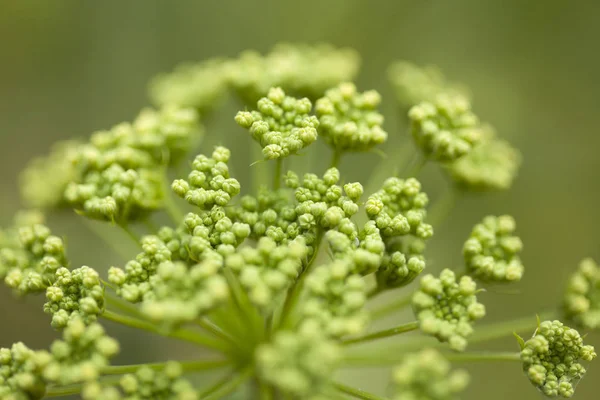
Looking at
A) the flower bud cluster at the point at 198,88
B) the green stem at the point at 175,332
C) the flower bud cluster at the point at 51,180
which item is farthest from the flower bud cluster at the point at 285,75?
the green stem at the point at 175,332

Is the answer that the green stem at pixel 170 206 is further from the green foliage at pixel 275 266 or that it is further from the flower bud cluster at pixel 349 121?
the flower bud cluster at pixel 349 121

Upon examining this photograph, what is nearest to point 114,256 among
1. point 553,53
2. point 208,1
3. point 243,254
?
point 208,1

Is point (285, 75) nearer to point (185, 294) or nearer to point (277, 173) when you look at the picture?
point (277, 173)

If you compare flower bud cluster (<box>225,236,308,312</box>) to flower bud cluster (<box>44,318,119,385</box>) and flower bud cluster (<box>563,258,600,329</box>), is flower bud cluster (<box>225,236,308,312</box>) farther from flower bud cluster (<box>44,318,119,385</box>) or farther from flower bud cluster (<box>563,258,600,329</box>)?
flower bud cluster (<box>563,258,600,329</box>)

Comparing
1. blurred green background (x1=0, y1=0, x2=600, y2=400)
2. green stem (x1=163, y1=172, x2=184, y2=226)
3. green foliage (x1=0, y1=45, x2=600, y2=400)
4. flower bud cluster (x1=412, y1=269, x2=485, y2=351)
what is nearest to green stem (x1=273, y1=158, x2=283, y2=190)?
green foliage (x1=0, y1=45, x2=600, y2=400)

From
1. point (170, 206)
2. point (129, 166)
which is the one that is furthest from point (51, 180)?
point (170, 206)

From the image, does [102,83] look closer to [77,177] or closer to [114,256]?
[114,256]

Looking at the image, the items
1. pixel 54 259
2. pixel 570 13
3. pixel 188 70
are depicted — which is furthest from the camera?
pixel 570 13
